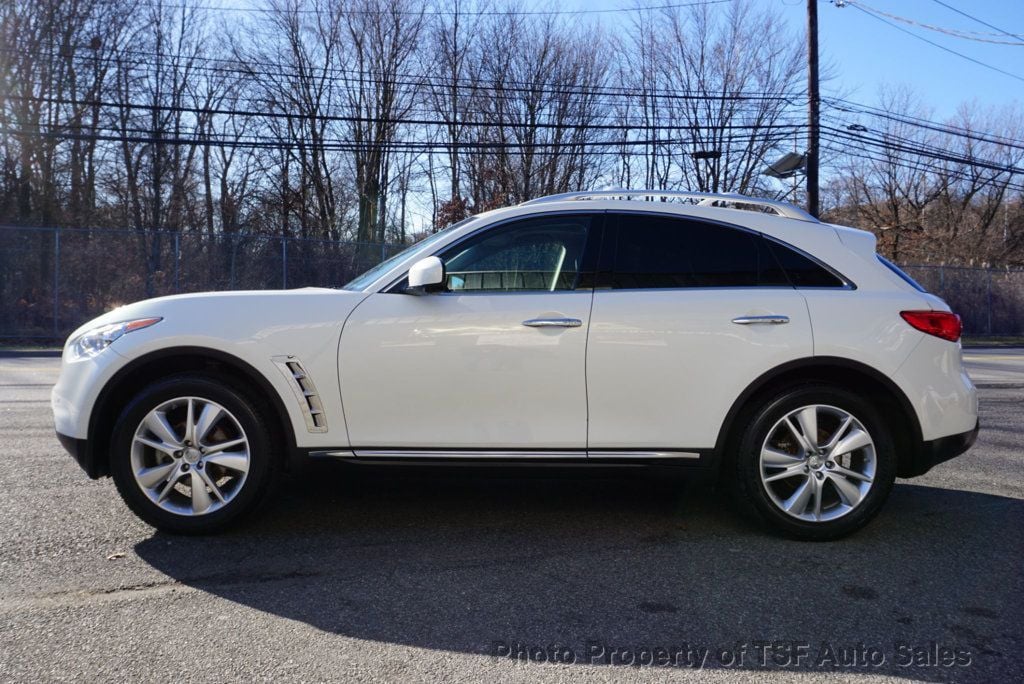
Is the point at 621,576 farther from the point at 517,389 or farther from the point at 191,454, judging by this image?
the point at 191,454

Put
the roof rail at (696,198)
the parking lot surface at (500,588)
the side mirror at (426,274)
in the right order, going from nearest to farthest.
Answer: the parking lot surface at (500,588)
the side mirror at (426,274)
the roof rail at (696,198)

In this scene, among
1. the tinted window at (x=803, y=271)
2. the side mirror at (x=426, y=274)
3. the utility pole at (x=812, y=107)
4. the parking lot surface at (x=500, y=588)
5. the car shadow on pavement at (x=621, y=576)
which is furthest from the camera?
the utility pole at (x=812, y=107)

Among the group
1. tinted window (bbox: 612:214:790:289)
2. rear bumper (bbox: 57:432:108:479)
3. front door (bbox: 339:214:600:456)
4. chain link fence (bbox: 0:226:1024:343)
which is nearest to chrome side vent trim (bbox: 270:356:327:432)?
front door (bbox: 339:214:600:456)

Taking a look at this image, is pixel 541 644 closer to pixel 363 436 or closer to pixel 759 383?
pixel 363 436

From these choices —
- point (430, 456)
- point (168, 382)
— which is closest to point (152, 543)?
point (168, 382)

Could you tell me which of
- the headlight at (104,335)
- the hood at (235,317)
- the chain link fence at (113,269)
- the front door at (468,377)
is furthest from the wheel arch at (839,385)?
the chain link fence at (113,269)

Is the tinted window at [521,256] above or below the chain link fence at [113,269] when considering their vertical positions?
below

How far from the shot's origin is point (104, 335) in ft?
13.4

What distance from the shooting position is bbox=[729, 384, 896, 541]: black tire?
4.07 metres

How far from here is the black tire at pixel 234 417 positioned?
4004mm

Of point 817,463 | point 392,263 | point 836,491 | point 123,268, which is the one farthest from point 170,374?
point 123,268

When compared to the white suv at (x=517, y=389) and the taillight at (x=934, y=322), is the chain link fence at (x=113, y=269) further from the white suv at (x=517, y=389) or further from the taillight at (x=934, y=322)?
the taillight at (x=934, y=322)

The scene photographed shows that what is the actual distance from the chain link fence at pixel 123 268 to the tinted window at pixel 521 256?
16.7m

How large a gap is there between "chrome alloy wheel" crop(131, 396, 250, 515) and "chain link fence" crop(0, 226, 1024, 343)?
1649 cm
